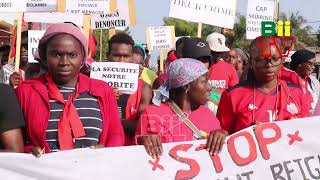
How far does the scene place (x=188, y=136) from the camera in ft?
11.4

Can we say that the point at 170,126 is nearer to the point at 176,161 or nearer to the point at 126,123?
the point at 176,161

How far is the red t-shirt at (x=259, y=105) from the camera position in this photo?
3.78 m

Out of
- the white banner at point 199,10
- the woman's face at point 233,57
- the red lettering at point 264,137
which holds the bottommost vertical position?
the red lettering at point 264,137

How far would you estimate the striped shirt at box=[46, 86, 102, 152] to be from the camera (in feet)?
10.5

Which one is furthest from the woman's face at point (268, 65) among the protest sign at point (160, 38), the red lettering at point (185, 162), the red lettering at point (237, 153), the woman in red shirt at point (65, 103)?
the protest sign at point (160, 38)

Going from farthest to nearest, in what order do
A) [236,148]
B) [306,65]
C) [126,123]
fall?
[306,65]
[126,123]
[236,148]

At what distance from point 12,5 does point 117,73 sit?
5.12 feet

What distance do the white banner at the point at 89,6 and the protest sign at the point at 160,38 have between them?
415 centimetres

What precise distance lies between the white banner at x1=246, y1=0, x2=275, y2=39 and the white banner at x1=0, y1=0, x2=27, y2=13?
4749 millimetres

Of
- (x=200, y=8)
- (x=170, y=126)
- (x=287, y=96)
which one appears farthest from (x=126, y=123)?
(x=200, y=8)

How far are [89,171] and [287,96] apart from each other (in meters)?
1.41

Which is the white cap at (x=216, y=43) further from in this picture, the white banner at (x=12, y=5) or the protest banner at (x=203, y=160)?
the protest banner at (x=203, y=160)

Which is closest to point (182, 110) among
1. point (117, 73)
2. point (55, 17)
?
Result: point (117, 73)

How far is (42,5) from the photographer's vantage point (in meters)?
6.29
